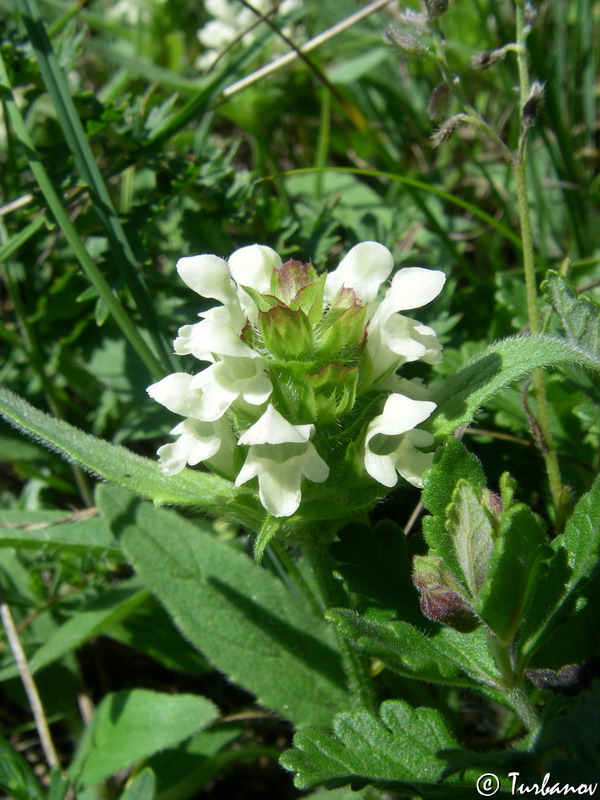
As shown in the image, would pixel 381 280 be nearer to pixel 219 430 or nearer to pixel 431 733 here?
pixel 219 430

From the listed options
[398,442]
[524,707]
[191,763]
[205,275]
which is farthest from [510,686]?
[191,763]

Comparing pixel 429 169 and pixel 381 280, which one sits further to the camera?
pixel 429 169

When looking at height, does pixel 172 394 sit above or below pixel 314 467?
above

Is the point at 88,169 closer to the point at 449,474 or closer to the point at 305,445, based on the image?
the point at 305,445

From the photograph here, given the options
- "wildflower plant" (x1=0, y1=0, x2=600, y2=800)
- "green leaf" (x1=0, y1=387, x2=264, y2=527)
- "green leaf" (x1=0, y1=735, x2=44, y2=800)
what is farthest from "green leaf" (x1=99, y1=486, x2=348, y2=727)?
"green leaf" (x1=0, y1=735, x2=44, y2=800)

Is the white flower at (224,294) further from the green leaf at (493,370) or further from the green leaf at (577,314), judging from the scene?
the green leaf at (577,314)

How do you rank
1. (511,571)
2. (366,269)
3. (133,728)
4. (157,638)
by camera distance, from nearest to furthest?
(511,571) → (366,269) → (133,728) → (157,638)

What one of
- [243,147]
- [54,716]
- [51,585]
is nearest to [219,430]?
[51,585]
